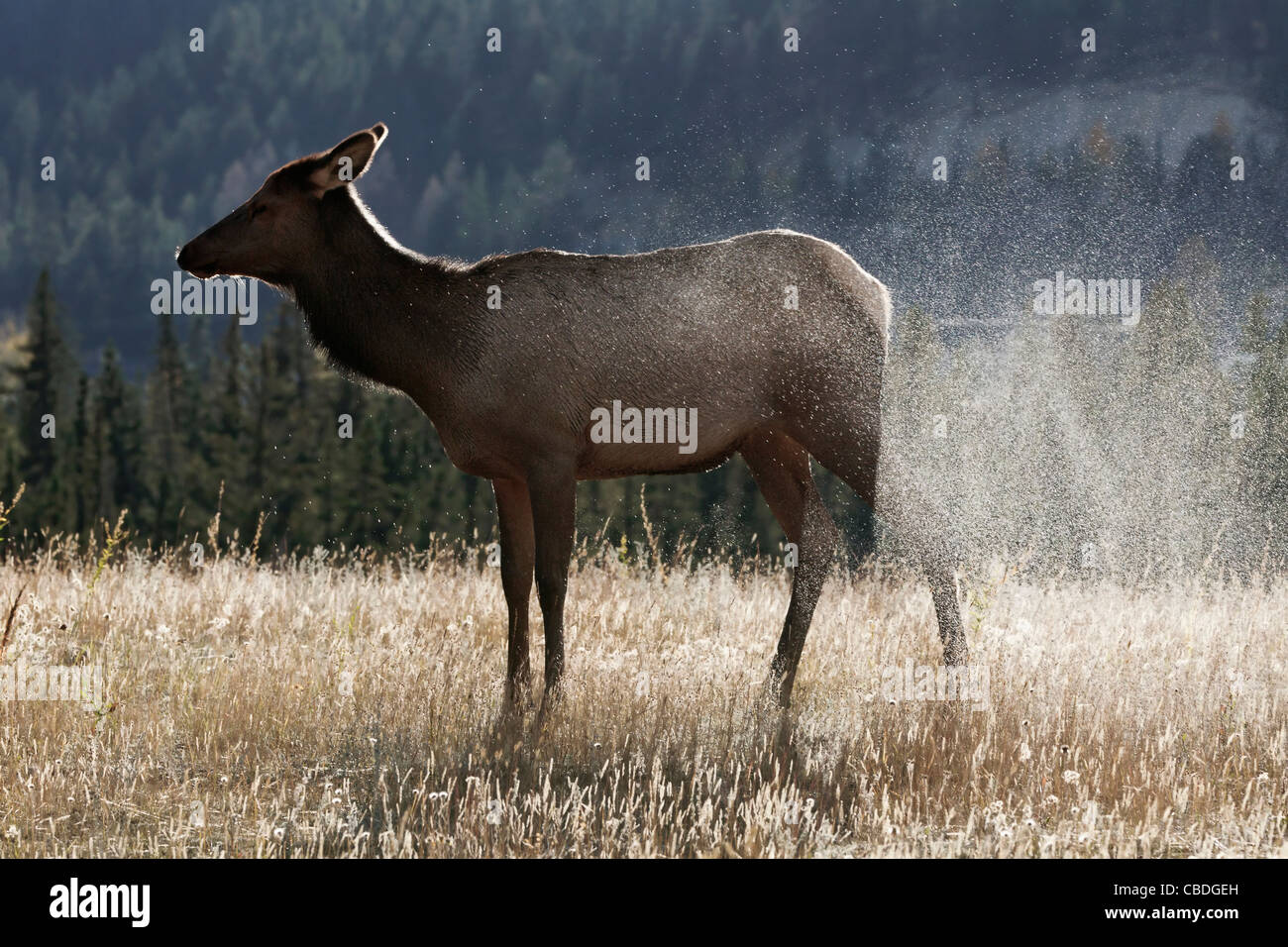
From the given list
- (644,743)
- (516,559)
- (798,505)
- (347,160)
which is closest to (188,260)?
(347,160)

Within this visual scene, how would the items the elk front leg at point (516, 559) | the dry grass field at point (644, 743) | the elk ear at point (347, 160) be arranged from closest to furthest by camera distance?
the dry grass field at point (644, 743) → the elk ear at point (347, 160) → the elk front leg at point (516, 559)

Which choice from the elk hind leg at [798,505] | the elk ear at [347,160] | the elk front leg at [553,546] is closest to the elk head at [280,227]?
the elk ear at [347,160]

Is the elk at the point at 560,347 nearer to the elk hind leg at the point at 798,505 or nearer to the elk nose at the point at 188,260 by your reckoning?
the elk nose at the point at 188,260

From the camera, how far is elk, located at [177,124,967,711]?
628cm

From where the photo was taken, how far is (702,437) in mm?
6512

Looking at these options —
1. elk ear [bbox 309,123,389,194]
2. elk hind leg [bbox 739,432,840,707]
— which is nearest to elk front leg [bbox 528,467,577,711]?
elk hind leg [bbox 739,432,840,707]

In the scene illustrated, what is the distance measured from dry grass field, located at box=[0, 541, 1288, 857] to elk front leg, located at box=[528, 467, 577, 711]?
246mm

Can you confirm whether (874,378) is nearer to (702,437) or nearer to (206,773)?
(702,437)

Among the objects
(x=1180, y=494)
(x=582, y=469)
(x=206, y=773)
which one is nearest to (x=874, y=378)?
(x=582, y=469)

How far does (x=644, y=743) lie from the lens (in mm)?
5426

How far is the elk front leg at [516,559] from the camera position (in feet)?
21.6

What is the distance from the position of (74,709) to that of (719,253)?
4259mm

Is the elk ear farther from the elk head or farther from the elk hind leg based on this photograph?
the elk hind leg

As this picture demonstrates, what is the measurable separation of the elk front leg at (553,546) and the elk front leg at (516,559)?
1.06ft
